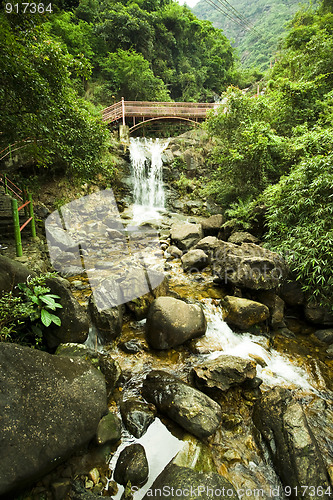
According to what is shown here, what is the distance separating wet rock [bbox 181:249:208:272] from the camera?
7965mm

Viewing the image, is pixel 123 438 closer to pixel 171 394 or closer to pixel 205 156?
pixel 171 394

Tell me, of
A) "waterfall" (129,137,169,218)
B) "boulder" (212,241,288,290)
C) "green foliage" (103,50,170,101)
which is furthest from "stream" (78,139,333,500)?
"green foliage" (103,50,170,101)

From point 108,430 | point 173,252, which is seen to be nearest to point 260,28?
point 173,252

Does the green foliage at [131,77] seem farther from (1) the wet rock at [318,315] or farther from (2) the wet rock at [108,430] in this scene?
(2) the wet rock at [108,430]

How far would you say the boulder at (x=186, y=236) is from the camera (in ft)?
31.7

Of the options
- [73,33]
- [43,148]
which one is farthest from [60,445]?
[73,33]

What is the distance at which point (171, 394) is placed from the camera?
3229mm

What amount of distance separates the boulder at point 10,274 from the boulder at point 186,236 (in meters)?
6.73

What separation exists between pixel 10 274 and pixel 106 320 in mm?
1863

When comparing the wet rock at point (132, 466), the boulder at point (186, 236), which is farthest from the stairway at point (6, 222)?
the wet rock at point (132, 466)

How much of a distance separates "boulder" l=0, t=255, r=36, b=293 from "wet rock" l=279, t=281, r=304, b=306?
5.65 m

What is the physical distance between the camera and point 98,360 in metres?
3.42

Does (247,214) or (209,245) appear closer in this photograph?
(209,245)

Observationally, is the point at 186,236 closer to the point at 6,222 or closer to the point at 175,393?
the point at 6,222
